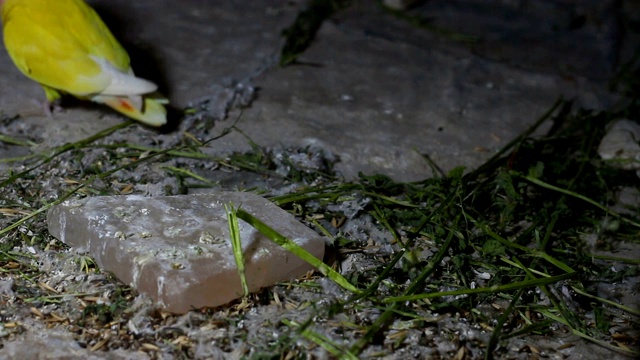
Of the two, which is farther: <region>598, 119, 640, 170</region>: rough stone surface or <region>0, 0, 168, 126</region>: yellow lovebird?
<region>598, 119, 640, 170</region>: rough stone surface

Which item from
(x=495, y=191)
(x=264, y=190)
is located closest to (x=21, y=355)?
(x=264, y=190)

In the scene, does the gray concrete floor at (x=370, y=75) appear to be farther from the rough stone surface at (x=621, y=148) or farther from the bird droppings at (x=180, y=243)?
the bird droppings at (x=180, y=243)

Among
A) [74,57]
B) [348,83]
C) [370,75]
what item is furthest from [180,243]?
[370,75]

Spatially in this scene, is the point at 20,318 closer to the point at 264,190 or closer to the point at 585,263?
the point at 264,190

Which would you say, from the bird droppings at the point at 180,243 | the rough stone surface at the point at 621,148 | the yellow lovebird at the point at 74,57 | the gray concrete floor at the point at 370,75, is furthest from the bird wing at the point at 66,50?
the rough stone surface at the point at 621,148

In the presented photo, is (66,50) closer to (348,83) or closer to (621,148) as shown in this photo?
(348,83)

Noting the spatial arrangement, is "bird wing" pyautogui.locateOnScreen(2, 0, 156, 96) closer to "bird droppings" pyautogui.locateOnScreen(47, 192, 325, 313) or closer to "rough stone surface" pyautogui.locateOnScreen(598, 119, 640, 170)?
"bird droppings" pyautogui.locateOnScreen(47, 192, 325, 313)

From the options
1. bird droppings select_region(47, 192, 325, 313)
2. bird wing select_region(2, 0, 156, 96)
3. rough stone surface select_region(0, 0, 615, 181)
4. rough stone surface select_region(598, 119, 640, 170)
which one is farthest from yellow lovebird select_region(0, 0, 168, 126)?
rough stone surface select_region(598, 119, 640, 170)
